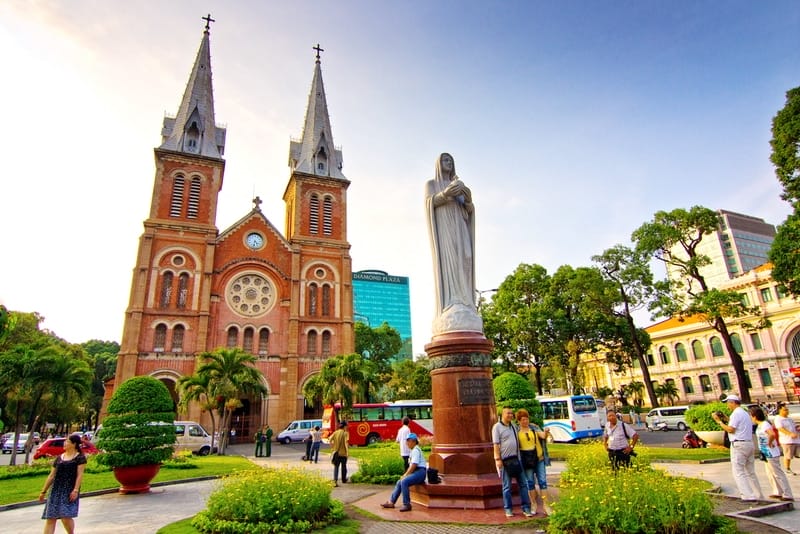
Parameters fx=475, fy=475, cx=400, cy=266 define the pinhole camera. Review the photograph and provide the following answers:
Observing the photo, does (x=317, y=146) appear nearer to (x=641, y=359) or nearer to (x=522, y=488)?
(x=641, y=359)

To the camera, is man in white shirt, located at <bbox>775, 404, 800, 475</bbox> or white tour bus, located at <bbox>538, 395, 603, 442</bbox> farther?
white tour bus, located at <bbox>538, 395, 603, 442</bbox>

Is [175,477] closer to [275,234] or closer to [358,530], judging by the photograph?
[358,530]

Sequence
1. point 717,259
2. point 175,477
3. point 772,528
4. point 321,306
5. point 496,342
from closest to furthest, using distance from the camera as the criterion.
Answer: point 772,528
point 175,477
point 496,342
point 321,306
point 717,259

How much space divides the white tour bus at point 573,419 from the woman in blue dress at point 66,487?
20914mm

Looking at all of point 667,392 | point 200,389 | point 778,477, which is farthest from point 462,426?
point 667,392

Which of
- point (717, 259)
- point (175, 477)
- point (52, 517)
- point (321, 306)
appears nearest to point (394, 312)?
point (717, 259)

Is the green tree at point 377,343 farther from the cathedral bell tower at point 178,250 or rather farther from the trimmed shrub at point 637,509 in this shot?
the trimmed shrub at point 637,509

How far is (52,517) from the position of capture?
5.82 meters

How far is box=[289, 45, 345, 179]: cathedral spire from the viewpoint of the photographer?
43000 mm

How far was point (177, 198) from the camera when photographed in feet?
119

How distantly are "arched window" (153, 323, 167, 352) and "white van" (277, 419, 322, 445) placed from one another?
10.0 meters

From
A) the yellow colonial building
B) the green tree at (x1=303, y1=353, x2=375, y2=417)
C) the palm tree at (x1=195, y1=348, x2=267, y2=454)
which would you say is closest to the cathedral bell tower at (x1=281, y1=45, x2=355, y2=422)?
the green tree at (x1=303, y1=353, x2=375, y2=417)

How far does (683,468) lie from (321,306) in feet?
95.2

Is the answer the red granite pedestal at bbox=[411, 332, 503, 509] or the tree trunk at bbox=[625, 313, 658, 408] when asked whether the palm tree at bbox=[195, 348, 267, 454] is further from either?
the tree trunk at bbox=[625, 313, 658, 408]
